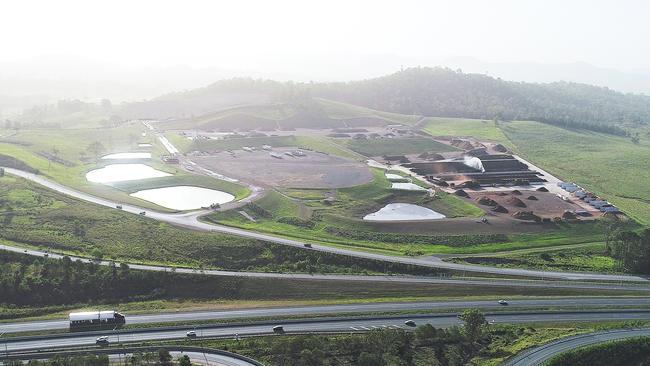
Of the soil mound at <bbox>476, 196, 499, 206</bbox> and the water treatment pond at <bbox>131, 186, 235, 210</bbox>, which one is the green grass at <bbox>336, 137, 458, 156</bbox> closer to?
the soil mound at <bbox>476, 196, 499, 206</bbox>

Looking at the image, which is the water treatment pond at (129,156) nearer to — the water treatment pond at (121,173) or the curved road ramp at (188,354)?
the water treatment pond at (121,173)

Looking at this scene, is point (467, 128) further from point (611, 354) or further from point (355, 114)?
point (611, 354)

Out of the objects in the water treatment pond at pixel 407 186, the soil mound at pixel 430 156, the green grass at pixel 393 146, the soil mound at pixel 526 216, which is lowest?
the soil mound at pixel 526 216

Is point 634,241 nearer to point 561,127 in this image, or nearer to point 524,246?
point 524,246

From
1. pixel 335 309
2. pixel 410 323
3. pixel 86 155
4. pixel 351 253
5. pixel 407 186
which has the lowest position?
pixel 335 309

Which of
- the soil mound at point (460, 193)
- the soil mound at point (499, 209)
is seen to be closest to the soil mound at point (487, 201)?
the soil mound at point (499, 209)

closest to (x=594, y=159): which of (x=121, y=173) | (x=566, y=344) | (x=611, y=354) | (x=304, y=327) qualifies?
(x=611, y=354)
